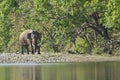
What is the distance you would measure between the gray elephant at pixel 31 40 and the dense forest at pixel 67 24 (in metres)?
2.07

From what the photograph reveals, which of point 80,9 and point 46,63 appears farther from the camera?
point 80,9

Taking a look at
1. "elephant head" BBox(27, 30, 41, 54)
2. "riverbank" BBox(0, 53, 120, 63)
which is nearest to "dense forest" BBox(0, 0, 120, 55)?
"elephant head" BBox(27, 30, 41, 54)

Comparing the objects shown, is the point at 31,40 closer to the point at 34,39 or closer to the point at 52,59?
the point at 34,39

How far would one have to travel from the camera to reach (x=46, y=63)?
3641 cm

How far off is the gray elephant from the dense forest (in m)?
2.07

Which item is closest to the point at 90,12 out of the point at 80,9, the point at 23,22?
the point at 80,9

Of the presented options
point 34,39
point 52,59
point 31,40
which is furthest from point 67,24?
point 52,59

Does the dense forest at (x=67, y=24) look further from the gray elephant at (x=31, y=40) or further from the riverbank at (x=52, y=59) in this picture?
the riverbank at (x=52, y=59)

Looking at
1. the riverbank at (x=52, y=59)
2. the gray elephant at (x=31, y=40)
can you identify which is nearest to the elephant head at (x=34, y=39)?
the gray elephant at (x=31, y=40)

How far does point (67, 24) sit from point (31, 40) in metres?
3.35

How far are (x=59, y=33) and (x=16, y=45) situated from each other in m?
9.23

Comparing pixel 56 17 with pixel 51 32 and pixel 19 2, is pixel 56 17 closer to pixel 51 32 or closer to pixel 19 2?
pixel 51 32

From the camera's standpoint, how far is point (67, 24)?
45250 mm

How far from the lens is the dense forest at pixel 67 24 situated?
43.1 m
